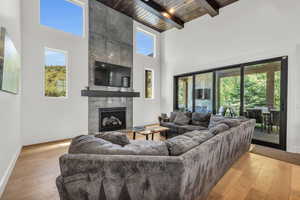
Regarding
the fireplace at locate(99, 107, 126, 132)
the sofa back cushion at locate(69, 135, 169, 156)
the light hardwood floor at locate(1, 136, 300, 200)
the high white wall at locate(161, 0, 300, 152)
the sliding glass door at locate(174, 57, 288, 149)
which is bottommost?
the light hardwood floor at locate(1, 136, 300, 200)

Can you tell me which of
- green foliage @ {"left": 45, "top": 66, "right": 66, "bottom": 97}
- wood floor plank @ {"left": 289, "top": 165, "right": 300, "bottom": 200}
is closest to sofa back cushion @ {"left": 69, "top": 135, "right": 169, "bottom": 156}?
wood floor plank @ {"left": 289, "top": 165, "right": 300, "bottom": 200}

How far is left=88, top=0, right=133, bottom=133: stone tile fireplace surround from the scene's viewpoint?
15.7 ft

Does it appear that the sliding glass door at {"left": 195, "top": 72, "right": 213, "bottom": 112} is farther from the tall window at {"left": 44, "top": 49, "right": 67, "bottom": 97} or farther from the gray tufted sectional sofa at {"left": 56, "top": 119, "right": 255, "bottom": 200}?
the tall window at {"left": 44, "top": 49, "right": 67, "bottom": 97}

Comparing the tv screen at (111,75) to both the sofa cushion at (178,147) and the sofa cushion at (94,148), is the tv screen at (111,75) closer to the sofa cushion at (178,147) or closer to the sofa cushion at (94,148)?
the sofa cushion at (94,148)

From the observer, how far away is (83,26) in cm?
465

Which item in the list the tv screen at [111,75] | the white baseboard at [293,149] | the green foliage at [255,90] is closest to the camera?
the white baseboard at [293,149]

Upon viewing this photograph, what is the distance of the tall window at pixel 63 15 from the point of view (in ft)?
13.1

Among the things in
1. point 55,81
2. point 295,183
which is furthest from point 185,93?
point 55,81

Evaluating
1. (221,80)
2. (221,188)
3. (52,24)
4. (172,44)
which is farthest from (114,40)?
(221,188)

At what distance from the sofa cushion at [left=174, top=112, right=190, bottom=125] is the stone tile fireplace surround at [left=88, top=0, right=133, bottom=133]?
6.82ft

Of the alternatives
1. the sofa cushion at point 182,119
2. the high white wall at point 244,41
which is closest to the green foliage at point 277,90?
the high white wall at point 244,41

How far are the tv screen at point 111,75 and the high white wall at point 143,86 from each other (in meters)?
0.45

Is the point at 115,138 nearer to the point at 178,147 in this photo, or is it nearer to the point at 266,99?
the point at 178,147

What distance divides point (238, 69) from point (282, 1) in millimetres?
1841
